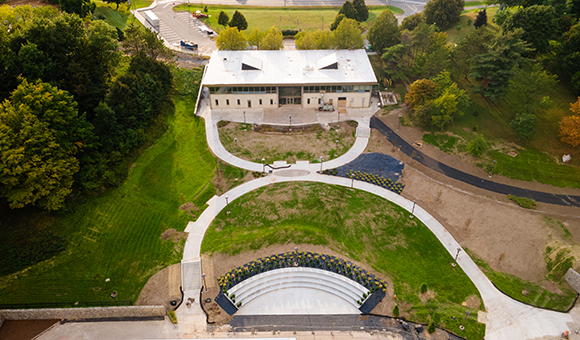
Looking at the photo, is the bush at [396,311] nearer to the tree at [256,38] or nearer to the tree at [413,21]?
the tree at [256,38]

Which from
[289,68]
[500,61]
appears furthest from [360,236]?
[500,61]

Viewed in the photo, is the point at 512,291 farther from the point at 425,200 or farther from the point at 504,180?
the point at 504,180

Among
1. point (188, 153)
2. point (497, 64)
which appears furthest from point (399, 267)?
point (497, 64)

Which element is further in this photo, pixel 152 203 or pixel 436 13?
pixel 436 13

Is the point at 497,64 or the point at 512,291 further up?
the point at 497,64

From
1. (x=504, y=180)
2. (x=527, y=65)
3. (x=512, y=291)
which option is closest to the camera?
(x=512, y=291)

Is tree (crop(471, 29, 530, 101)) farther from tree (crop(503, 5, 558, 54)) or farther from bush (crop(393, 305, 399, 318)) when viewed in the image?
bush (crop(393, 305, 399, 318))

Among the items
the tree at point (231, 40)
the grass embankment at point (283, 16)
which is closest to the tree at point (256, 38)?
the tree at point (231, 40)
